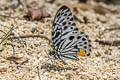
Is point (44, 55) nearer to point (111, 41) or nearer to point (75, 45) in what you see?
point (75, 45)

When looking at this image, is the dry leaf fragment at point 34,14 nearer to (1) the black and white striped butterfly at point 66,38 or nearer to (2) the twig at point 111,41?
(2) the twig at point 111,41

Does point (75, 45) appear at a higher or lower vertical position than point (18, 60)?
higher

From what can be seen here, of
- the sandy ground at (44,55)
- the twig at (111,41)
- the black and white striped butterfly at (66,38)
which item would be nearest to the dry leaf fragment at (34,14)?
the sandy ground at (44,55)

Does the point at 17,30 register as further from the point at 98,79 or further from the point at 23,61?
the point at 98,79

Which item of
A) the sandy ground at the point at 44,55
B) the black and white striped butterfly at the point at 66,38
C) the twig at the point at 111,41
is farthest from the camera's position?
the twig at the point at 111,41

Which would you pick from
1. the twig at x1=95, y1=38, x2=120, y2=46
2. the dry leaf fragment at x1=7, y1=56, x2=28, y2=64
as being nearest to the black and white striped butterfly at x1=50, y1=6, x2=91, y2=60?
the dry leaf fragment at x1=7, y1=56, x2=28, y2=64

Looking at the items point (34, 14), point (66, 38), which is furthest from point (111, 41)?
point (34, 14)
